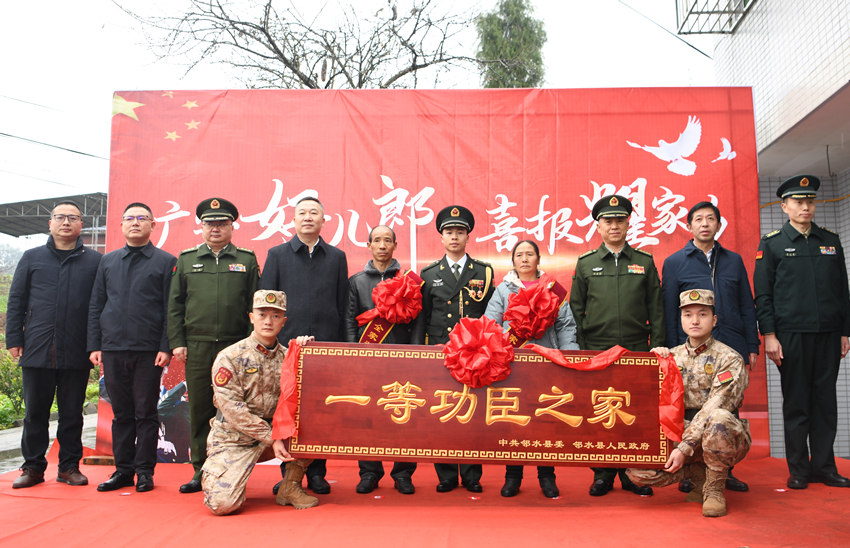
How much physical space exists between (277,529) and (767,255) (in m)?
3.52

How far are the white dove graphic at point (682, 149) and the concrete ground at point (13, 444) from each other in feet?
19.8

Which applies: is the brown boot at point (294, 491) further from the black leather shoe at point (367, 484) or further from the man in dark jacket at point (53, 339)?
the man in dark jacket at point (53, 339)

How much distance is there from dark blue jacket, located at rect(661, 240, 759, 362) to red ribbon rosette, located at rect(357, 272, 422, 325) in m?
1.68

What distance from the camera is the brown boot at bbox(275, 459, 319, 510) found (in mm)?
3242

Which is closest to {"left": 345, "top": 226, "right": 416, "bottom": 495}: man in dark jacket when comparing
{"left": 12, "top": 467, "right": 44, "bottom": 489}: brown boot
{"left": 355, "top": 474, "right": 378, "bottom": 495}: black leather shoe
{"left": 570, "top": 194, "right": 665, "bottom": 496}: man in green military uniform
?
{"left": 355, "top": 474, "right": 378, "bottom": 495}: black leather shoe

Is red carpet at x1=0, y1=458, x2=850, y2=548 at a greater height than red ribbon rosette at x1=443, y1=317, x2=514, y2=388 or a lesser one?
lesser

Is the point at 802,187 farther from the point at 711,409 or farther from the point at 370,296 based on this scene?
the point at 370,296

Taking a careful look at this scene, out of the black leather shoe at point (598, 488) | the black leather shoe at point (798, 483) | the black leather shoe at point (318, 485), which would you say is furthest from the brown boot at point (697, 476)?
the black leather shoe at point (318, 485)

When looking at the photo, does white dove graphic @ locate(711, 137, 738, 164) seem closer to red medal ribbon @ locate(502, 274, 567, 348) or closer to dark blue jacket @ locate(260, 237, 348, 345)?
red medal ribbon @ locate(502, 274, 567, 348)

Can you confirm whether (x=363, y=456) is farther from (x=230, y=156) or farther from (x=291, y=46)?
(x=291, y=46)

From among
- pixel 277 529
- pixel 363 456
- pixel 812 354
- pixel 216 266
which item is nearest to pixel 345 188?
pixel 216 266

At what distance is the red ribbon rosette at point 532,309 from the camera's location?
3.39m

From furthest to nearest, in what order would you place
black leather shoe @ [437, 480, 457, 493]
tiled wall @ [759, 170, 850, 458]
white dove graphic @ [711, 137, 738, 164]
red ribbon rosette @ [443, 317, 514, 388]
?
tiled wall @ [759, 170, 850, 458] < white dove graphic @ [711, 137, 738, 164] < black leather shoe @ [437, 480, 457, 493] < red ribbon rosette @ [443, 317, 514, 388]

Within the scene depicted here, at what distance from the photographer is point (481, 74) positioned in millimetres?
11164
